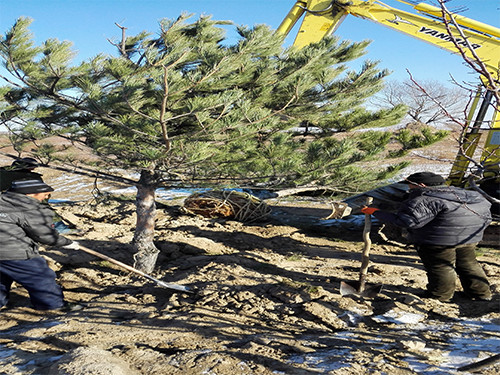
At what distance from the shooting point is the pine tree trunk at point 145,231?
4973mm

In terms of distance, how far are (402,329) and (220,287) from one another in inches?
68.3

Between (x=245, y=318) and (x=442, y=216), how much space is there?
2.00m

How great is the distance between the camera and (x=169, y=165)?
4395mm

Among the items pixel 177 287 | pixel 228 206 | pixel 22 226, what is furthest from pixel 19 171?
pixel 228 206

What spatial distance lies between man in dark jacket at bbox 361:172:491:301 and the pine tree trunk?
8.49ft

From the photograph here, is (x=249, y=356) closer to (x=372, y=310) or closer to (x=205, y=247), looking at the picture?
(x=372, y=310)

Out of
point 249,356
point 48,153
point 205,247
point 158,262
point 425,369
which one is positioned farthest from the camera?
point 205,247

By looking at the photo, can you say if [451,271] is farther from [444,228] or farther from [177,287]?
[177,287]

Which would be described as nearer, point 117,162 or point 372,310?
point 372,310

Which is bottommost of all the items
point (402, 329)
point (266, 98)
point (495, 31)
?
point (402, 329)

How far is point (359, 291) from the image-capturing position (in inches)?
161

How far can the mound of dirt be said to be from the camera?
8.25ft

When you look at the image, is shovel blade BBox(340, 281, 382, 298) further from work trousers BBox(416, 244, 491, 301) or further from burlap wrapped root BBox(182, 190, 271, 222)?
burlap wrapped root BBox(182, 190, 271, 222)

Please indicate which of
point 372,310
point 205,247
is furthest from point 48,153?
point 372,310
